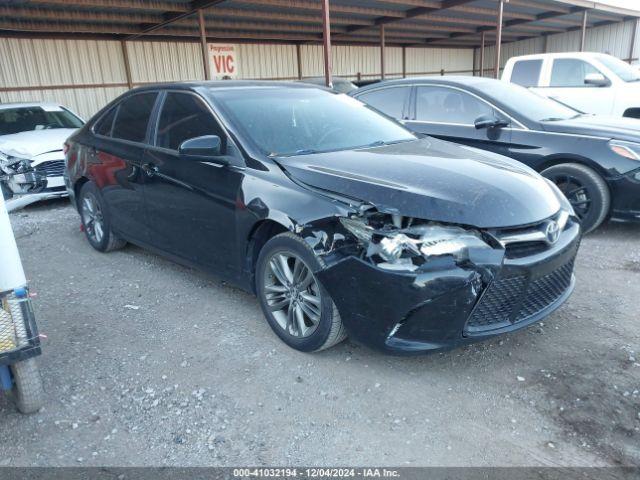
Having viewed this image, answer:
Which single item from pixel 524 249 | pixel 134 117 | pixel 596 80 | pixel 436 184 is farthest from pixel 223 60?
pixel 524 249

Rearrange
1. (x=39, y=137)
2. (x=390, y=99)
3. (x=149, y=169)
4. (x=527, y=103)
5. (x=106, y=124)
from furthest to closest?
(x=39, y=137), (x=390, y=99), (x=527, y=103), (x=106, y=124), (x=149, y=169)

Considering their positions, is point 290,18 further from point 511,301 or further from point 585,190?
point 511,301

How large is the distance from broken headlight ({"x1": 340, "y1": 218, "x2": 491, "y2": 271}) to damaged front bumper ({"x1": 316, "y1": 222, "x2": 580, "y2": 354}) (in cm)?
5

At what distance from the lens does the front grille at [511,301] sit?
2.61 metres

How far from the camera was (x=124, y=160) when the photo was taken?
171 inches

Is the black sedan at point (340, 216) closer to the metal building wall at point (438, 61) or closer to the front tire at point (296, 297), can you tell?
the front tire at point (296, 297)

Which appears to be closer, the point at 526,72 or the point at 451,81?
the point at 451,81

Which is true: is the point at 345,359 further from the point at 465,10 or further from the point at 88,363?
the point at 465,10

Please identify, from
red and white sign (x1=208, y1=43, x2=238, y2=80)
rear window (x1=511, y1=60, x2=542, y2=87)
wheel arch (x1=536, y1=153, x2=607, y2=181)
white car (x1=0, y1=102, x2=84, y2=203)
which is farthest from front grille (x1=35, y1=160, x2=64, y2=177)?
red and white sign (x1=208, y1=43, x2=238, y2=80)

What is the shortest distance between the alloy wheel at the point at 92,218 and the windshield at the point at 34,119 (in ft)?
12.0

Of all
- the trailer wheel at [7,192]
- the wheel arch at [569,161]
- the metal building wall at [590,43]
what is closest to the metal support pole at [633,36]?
the metal building wall at [590,43]

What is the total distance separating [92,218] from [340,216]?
11.3 feet

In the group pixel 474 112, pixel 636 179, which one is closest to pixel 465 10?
pixel 474 112

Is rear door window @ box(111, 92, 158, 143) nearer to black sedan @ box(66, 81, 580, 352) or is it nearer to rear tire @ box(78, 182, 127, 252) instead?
black sedan @ box(66, 81, 580, 352)
